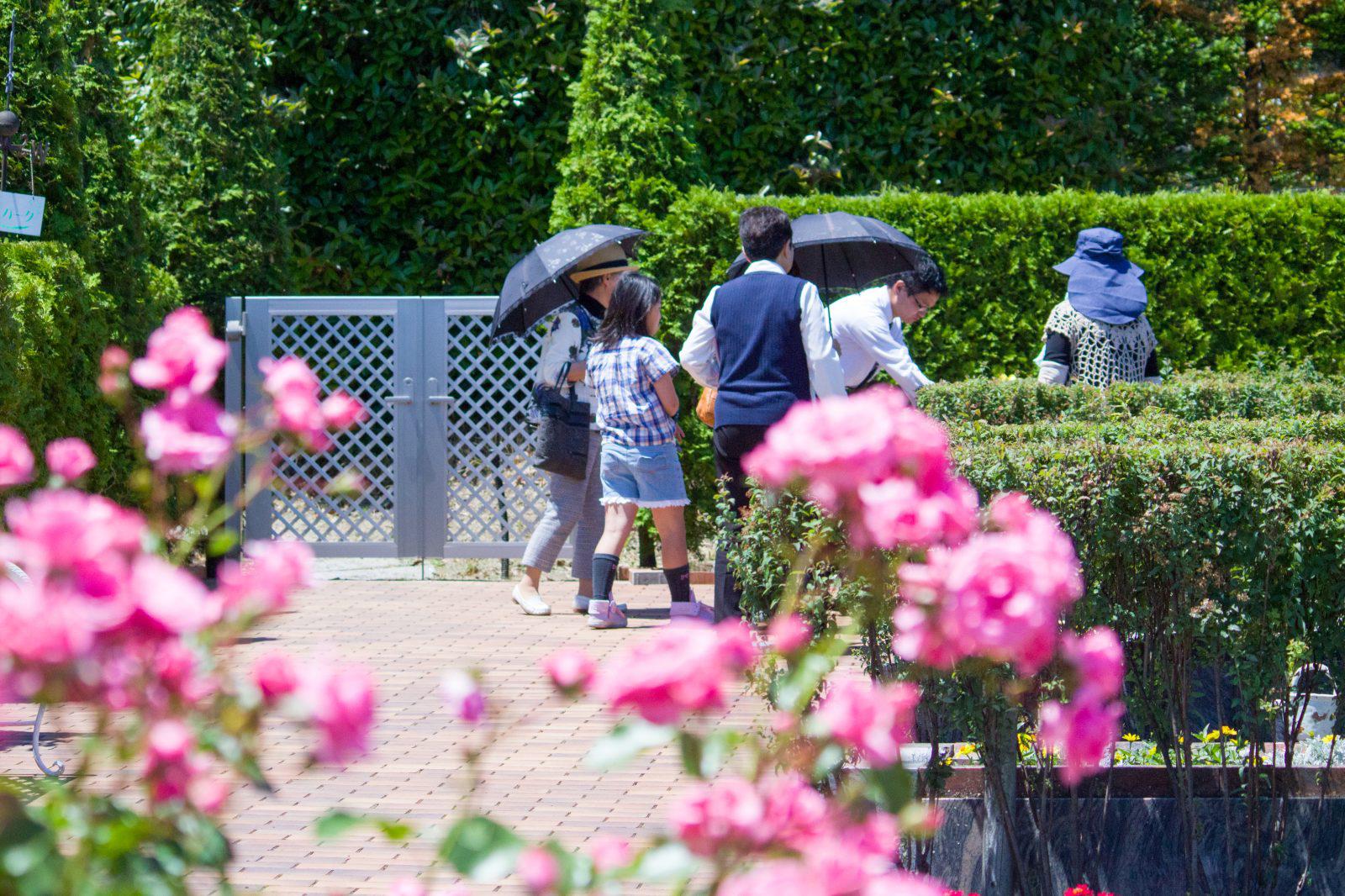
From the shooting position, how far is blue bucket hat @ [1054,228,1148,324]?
7.67 m

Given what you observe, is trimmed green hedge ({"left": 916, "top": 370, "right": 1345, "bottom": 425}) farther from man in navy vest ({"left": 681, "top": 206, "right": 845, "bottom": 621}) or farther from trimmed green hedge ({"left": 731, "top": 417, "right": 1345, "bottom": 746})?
trimmed green hedge ({"left": 731, "top": 417, "right": 1345, "bottom": 746})

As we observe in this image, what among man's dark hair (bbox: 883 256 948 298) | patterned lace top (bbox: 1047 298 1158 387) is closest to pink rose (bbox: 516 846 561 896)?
man's dark hair (bbox: 883 256 948 298)

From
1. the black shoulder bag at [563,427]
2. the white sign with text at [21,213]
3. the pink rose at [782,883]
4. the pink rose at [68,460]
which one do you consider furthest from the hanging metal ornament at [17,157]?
the pink rose at [782,883]

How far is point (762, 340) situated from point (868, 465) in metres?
5.01

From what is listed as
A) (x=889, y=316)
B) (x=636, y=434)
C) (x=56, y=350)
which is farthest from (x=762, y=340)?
(x=56, y=350)

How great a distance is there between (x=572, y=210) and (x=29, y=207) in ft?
12.1

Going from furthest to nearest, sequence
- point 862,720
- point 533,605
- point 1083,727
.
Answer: point 533,605 → point 1083,727 → point 862,720

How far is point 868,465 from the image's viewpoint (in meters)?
A: 1.45

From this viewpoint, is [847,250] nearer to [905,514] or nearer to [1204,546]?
[1204,546]

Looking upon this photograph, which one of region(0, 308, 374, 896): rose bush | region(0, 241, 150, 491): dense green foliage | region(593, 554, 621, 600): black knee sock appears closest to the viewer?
region(0, 308, 374, 896): rose bush

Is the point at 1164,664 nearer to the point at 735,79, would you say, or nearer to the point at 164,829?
the point at 164,829

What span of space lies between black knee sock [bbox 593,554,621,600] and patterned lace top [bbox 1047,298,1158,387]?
249 centimetres

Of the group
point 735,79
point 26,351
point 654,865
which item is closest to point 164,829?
point 654,865

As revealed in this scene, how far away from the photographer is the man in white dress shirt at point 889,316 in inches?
269
